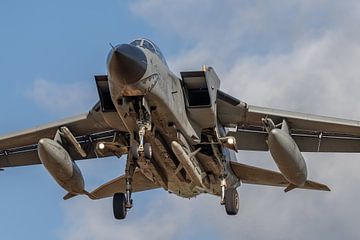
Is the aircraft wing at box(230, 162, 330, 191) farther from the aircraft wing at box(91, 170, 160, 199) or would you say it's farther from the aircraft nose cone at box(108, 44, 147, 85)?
the aircraft nose cone at box(108, 44, 147, 85)

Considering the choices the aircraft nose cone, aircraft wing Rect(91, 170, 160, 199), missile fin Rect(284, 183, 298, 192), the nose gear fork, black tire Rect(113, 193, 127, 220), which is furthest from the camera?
aircraft wing Rect(91, 170, 160, 199)

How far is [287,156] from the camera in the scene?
21359mm

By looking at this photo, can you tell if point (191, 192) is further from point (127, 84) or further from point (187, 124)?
point (127, 84)

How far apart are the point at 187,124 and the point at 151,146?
117 cm

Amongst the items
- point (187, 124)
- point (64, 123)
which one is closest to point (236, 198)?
point (187, 124)

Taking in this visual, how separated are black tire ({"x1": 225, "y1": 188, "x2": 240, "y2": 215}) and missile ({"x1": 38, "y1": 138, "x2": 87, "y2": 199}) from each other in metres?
4.03

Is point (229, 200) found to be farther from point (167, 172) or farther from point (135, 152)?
point (135, 152)

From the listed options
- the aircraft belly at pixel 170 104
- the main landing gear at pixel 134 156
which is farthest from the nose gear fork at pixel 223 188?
the main landing gear at pixel 134 156

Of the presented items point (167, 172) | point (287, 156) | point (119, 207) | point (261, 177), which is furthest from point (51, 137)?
point (287, 156)

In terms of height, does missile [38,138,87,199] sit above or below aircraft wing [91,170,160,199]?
above

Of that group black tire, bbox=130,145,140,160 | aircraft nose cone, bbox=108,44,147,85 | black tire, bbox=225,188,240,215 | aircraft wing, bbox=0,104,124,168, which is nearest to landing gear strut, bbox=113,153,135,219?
black tire, bbox=130,145,140,160

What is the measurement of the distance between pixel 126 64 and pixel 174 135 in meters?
3.20

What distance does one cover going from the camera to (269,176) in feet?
84.1

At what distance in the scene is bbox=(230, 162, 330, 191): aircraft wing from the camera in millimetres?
25188
